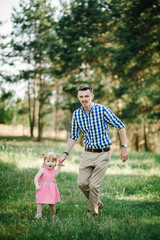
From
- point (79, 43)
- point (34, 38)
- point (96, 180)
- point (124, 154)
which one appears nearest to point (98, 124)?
point (124, 154)

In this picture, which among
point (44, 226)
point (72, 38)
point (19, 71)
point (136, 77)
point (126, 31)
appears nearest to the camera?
point (44, 226)

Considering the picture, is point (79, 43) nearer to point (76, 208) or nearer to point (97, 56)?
point (97, 56)

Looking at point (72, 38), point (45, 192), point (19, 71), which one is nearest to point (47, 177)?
point (45, 192)

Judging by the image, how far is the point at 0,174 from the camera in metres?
7.15

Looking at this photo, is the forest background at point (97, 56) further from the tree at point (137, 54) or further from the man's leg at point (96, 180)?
the man's leg at point (96, 180)

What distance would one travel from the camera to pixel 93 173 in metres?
4.26

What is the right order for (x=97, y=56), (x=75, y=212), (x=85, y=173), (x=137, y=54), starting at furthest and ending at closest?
1. (x=97, y=56)
2. (x=137, y=54)
3. (x=75, y=212)
4. (x=85, y=173)

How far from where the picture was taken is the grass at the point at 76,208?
347cm

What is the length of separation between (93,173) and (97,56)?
A: 1548cm

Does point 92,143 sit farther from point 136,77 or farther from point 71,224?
point 136,77

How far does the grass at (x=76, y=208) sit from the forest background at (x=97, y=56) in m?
6.07

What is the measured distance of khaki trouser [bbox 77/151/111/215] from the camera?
4.17 metres

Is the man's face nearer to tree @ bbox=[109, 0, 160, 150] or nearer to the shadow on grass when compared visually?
the shadow on grass

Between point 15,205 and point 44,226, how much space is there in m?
1.45
